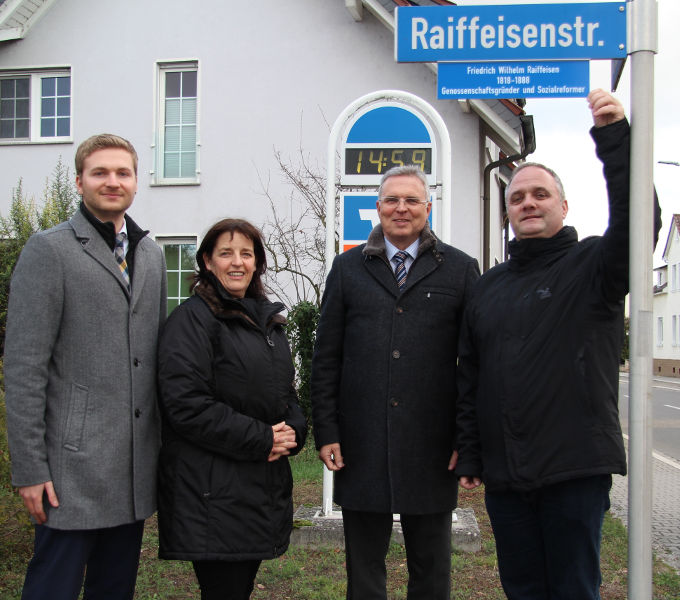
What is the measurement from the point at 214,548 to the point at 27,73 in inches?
487

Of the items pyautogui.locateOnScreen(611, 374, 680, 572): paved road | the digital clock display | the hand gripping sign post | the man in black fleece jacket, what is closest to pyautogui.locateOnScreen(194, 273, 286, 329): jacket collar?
the man in black fleece jacket

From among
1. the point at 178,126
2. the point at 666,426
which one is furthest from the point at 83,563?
the point at 666,426

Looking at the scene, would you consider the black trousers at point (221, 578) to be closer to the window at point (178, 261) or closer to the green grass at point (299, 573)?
the green grass at point (299, 573)

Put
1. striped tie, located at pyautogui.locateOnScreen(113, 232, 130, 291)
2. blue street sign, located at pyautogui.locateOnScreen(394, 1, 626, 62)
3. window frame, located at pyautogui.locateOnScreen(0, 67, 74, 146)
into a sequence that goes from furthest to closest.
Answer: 1. window frame, located at pyautogui.locateOnScreen(0, 67, 74, 146)
2. blue street sign, located at pyautogui.locateOnScreen(394, 1, 626, 62)
3. striped tie, located at pyautogui.locateOnScreen(113, 232, 130, 291)

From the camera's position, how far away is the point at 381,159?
17.9 ft

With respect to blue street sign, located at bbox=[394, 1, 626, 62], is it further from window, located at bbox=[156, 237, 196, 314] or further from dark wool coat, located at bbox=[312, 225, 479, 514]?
window, located at bbox=[156, 237, 196, 314]

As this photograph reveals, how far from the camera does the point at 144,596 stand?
4281 millimetres

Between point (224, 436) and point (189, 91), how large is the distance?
429 inches

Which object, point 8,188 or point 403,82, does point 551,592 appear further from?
point 8,188

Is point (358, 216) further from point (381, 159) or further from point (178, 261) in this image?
point (178, 261)

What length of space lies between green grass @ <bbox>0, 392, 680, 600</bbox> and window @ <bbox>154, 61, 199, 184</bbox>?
8233mm

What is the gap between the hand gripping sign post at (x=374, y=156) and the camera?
5414 millimetres

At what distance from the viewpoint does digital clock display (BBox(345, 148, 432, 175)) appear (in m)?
5.45

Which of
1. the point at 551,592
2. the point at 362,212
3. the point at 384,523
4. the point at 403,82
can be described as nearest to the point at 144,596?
the point at 384,523
